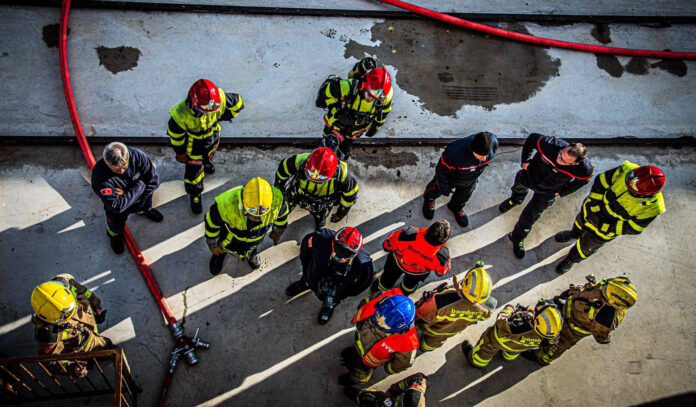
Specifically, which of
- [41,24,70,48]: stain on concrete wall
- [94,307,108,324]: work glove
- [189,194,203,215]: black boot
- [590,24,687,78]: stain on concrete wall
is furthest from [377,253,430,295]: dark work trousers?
[41,24,70,48]: stain on concrete wall

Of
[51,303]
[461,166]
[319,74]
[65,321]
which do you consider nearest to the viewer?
[51,303]

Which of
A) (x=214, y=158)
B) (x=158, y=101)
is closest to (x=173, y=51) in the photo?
(x=158, y=101)

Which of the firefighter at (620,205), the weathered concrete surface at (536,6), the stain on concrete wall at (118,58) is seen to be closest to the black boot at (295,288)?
the firefighter at (620,205)

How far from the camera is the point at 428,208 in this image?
6.03m

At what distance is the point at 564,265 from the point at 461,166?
2.24 meters

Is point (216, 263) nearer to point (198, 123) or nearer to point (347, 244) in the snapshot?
point (198, 123)

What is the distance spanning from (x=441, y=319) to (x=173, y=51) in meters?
5.75

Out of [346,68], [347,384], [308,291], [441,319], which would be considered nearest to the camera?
[441,319]

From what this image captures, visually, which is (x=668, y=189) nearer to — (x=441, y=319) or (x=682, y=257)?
(x=682, y=257)

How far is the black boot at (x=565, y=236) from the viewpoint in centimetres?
600

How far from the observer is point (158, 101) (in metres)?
6.36

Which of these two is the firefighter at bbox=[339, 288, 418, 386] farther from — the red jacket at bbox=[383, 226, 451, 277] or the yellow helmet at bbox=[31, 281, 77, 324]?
the yellow helmet at bbox=[31, 281, 77, 324]

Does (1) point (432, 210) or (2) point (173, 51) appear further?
(2) point (173, 51)

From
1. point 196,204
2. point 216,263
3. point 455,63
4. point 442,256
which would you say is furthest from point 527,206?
point 196,204
